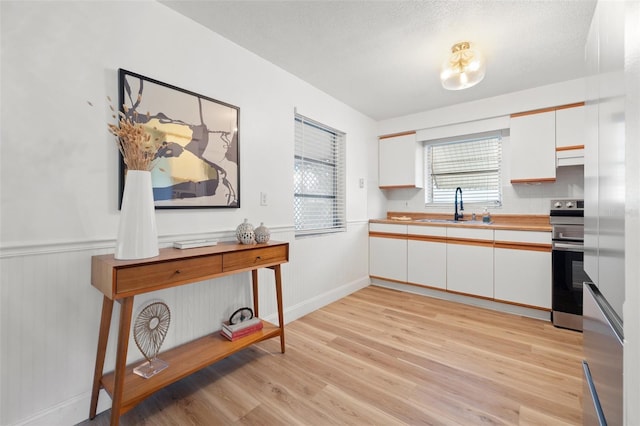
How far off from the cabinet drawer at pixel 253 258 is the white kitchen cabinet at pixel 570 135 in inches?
121

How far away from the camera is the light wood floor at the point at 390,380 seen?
1.50 meters

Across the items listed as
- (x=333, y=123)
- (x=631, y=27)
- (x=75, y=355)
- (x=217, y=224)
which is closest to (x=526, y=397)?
(x=631, y=27)

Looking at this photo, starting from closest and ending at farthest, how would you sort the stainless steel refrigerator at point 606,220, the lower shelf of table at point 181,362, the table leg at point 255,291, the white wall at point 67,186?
1. the stainless steel refrigerator at point 606,220
2. the white wall at point 67,186
3. the lower shelf of table at point 181,362
4. the table leg at point 255,291

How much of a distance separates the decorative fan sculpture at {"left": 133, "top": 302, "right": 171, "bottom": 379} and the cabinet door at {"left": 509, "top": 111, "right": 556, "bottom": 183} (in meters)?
3.70

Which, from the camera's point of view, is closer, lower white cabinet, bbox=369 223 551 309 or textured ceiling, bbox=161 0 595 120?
textured ceiling, bbox=161 0 595 120

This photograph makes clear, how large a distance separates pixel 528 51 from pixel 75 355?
12.7 ft

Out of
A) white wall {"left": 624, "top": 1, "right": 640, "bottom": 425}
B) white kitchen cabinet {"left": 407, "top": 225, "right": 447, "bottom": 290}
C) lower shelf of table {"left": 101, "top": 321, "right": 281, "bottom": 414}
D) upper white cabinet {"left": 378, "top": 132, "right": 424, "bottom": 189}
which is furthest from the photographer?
upper white cabinet {"left": 378, "top": 132, "right": 424, "bottom": 189}

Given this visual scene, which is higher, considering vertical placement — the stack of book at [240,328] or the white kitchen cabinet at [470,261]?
the white kitchen cabinet at [470,261]

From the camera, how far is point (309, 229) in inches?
120

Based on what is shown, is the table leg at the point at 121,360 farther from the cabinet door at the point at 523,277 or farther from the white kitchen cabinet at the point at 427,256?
the cabinet door at the point at 523,277

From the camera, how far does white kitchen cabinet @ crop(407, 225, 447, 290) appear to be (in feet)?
10.9

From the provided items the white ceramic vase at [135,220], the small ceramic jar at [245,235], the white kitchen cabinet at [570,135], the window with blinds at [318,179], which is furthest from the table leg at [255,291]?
the white kitchen cabinet at [570,135]

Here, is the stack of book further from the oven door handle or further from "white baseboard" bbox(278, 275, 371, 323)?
the oven door handle

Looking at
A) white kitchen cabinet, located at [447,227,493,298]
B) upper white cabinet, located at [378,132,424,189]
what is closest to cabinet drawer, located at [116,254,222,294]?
white kitchen cabinet, located at [447,227,493,298]
